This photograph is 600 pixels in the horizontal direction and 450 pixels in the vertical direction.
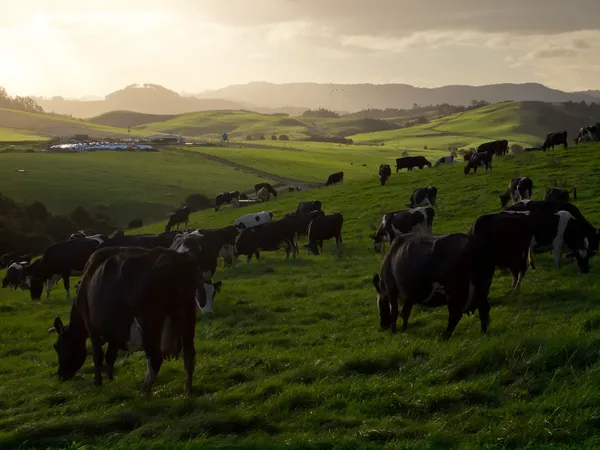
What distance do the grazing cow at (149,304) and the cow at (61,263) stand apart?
1372 cm

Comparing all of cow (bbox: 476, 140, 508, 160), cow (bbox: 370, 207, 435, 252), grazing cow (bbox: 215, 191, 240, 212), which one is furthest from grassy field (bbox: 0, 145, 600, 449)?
grazing cow (bbox: 215, 191, 240, 212)

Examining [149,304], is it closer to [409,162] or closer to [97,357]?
[97,357]

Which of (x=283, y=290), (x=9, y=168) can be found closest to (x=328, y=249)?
(x=283, y=290)

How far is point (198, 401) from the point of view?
8281mm

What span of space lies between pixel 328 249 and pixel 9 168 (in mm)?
67262

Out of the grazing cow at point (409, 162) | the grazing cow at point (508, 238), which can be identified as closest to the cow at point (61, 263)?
the grazing cow at point (508, 238)

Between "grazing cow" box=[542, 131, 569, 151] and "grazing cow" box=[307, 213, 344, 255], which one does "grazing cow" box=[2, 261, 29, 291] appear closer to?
"grazing cow" box=[307, 213, 344, 255]

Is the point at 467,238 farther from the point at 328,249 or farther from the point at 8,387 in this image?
the point at 328,249

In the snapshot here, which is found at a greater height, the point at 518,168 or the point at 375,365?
the point at 518,168

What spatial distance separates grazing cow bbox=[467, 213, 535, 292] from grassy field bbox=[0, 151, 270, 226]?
52226mm

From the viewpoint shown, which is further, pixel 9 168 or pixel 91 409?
pixel 9 168

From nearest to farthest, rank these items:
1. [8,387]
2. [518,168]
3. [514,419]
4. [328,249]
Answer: [514,419] < [8,387] < [328,249] < [518,168]

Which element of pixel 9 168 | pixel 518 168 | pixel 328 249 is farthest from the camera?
pixel 9 168

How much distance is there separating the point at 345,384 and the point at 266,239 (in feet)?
61.6
